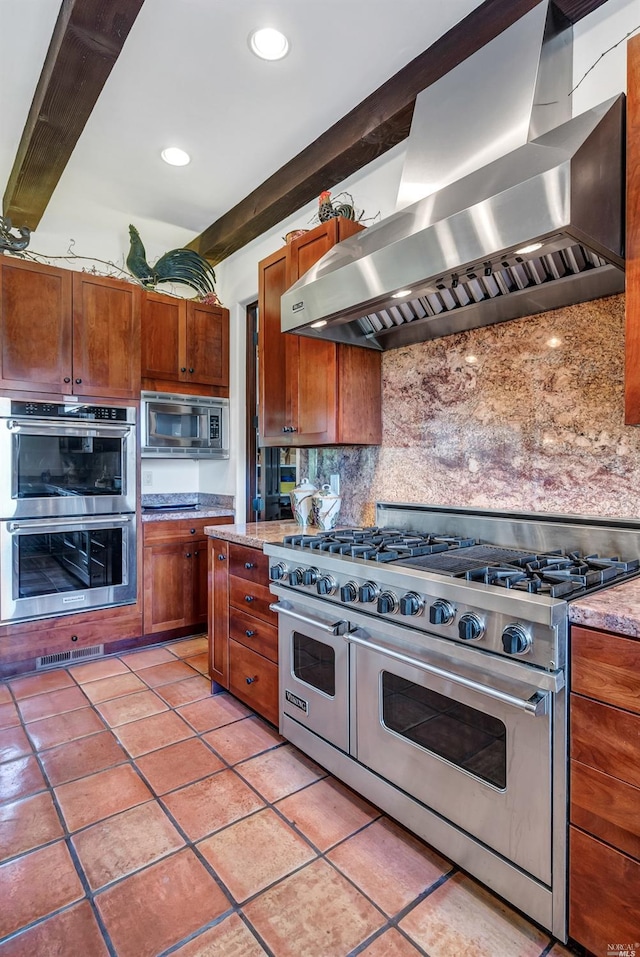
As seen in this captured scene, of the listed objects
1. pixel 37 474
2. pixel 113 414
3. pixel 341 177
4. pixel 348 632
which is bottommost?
pixel 348 632

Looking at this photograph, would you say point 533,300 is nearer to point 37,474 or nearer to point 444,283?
point 444,283

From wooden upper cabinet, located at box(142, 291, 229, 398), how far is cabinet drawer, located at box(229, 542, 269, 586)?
172cm

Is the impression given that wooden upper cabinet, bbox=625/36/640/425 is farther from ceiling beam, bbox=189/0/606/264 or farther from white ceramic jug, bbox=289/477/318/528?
white ceramic jug, bbox=289/477/318/528

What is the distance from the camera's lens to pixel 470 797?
4.73 ft

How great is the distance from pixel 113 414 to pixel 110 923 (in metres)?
2.62

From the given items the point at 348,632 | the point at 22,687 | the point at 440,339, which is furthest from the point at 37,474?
the point at 440,339

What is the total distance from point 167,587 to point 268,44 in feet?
10.0

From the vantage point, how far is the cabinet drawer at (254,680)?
2.27m

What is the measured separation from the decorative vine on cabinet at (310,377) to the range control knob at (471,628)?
1.30 metres

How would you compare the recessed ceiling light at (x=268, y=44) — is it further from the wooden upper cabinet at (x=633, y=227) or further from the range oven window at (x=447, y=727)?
the range oven window at (x=447, y=727)

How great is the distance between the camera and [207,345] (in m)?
3.88

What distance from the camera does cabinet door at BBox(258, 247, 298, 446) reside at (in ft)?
9.24

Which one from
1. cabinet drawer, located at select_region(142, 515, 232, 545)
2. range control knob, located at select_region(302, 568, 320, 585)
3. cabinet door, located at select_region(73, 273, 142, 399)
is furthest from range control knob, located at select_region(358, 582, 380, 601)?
cabinet door, located at select_region(73, 273, 142, 399)

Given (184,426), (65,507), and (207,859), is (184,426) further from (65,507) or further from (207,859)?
(207,859)
